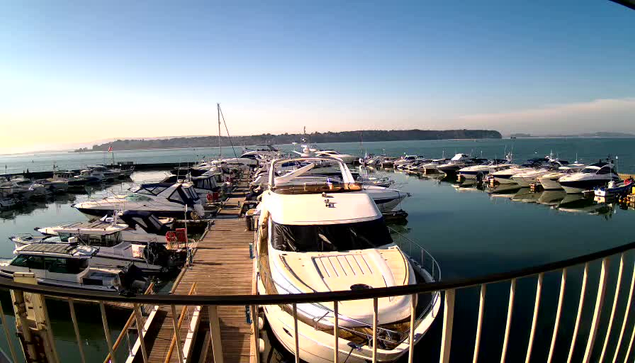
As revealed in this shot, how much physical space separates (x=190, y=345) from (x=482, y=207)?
27.0m

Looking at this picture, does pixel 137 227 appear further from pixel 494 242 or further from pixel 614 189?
pixel 614 189

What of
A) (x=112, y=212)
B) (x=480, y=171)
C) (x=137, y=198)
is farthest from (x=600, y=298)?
(x=480, y=171)

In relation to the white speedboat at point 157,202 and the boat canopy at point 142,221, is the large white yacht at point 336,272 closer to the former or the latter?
the boat canopy at point 142,221

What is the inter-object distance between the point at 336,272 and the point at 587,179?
3558 centimetres

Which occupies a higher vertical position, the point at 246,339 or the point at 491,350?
the point at 246,339

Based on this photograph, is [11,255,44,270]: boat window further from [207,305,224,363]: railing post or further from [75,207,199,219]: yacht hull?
[207,305,224,363]: railing post

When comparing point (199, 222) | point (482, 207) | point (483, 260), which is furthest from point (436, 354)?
point (482, 207)

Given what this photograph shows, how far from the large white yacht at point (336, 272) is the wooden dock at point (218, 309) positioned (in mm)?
1206

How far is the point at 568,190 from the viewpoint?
107ft

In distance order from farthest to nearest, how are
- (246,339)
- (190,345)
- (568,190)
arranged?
(568,190) < (246,339) < (190,345)

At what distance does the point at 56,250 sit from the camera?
11.8 metres

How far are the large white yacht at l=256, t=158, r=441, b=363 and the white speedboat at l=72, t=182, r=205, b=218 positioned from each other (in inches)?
557

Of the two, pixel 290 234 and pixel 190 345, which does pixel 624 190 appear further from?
pixel 190 345

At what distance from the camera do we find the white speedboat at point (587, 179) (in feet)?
104
